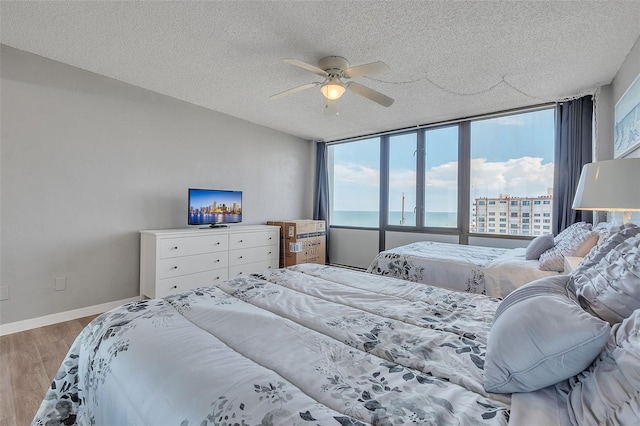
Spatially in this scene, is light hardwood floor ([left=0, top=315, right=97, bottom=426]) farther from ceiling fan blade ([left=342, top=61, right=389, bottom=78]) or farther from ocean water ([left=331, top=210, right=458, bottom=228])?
ocean water ([left=331, top=210, right=458, bottom=228])

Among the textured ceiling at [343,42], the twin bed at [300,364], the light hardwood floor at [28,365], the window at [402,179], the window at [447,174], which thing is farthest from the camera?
the window at [402,179]

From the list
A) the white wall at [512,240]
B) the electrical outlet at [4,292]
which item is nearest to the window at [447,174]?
the white wall at [512,240]

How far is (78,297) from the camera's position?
2.88 metres

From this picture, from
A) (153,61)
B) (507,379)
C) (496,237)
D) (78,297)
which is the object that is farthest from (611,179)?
(78,297)

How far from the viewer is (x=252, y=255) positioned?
4043mm

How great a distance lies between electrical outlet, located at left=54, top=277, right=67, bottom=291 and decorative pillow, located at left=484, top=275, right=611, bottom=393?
3.64 meters

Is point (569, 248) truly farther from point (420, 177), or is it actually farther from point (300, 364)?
point (420, 177)

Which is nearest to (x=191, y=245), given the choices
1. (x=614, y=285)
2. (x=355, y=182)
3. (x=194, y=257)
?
(x=194, y=257)

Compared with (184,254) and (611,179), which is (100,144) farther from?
(611,179)

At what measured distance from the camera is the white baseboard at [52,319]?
98.2 inches

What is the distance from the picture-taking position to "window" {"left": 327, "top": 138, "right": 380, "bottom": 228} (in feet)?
17.0

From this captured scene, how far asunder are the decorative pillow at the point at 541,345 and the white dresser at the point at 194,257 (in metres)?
3.15

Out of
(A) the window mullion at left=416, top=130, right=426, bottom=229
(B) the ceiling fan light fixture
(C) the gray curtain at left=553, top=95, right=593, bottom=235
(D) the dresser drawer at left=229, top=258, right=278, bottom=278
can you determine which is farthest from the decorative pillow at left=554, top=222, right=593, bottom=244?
(D) the dresser drawer at left=229, top=258, right=278, bottom=278

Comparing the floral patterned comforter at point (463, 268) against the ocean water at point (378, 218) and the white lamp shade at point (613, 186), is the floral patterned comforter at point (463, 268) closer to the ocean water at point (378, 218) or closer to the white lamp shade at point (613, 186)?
the white lamp shade at point (613, 186)
